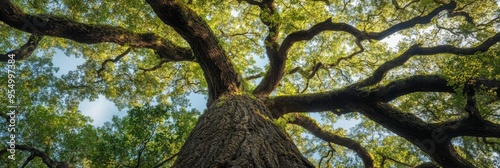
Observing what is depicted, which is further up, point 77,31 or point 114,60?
point 114,60

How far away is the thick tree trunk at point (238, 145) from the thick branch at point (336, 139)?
18.7ft

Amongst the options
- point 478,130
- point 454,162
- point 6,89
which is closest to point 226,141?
point 478,130

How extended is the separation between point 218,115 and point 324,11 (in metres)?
8.20

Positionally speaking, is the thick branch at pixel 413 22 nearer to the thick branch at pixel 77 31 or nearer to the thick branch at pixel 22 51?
the thick branch at pixel 77 31

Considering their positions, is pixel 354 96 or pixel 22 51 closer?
pixel 354 96

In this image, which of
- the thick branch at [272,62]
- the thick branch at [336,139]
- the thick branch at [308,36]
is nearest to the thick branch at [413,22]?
the thick branch at [308,36]

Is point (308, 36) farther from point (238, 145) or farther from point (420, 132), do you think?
point (238, 145)

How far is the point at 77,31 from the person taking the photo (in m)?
6.68

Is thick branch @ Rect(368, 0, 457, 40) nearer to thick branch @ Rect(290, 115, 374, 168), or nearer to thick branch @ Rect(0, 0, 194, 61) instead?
thick branch @ Rect(290, 115, 374, 168)

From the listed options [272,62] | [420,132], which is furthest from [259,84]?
[420,132]

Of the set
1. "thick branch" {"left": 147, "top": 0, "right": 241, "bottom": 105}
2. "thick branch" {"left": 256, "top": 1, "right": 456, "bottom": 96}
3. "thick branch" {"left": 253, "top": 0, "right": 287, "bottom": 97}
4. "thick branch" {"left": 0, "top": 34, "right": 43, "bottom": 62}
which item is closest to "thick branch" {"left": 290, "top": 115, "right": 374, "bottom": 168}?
"thick branch" {"left": 253, "top": 0, "right": 287, "bottom": 97}

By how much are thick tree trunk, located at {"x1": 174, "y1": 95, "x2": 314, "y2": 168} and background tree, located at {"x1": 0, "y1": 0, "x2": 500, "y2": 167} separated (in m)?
0.02

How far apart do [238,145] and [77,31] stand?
5.45 m

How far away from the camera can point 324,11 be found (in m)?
11.7
